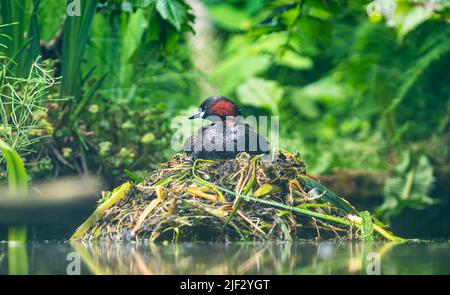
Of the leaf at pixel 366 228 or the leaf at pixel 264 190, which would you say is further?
the leaf at pixel 366 228

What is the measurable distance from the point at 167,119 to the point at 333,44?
4.14 meters

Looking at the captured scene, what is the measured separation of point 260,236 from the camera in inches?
122

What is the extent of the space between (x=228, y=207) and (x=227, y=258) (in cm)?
35

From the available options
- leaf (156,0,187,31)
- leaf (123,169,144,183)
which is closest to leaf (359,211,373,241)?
leaf (123,169,144,183)

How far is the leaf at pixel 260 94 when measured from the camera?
6781mm

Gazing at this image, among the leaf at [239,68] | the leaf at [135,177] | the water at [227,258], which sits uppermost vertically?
the leaf at [239,68]

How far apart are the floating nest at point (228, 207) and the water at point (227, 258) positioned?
0.19ft

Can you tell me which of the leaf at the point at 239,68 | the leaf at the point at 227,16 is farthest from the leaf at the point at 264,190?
the leaf at the point at 227,16

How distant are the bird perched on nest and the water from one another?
448mm

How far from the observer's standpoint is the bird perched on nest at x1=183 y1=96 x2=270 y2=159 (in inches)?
131

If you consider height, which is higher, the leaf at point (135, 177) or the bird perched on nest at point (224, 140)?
the bird perched on nest at point (224, 140)

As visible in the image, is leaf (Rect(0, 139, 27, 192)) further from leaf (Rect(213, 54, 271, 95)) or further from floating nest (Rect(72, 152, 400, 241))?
leaf (Rect(213, 54, 271, 95))

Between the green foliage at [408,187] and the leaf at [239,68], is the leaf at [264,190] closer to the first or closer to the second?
the green foliage at [408,187]

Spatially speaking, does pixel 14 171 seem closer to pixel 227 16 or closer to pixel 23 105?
pixel 23 105
